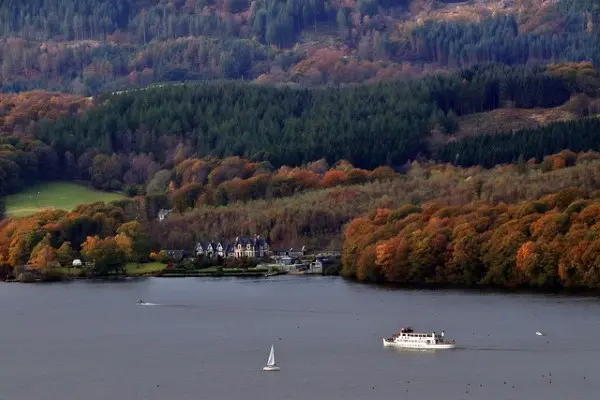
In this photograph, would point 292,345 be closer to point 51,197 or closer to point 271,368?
point 271,368

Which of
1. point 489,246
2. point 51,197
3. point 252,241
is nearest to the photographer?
point 489,246

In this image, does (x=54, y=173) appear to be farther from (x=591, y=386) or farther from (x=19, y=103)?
(x=591, y=386)

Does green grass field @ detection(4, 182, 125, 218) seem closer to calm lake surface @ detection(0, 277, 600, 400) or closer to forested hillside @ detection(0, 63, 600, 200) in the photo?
forested hillside @ detection(0, 63, 600, 200)

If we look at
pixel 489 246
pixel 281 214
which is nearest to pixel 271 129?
pixel 281 214

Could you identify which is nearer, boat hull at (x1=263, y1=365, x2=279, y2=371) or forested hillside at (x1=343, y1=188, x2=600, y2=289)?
boat hull at (x1=263, y1=365, x2=279, y2=371)

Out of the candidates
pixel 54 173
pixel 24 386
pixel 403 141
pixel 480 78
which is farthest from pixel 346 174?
pixel 24 386

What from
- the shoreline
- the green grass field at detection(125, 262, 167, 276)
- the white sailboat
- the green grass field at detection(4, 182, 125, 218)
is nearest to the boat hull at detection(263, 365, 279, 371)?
the white sailboat
